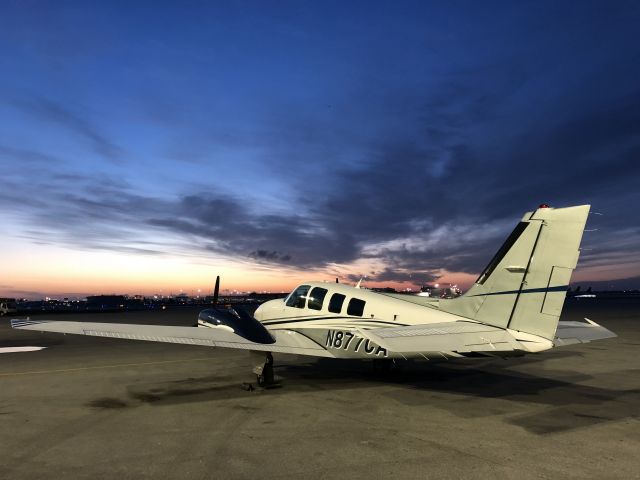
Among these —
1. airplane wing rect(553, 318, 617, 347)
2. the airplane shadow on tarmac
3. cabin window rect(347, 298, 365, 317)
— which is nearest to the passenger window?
cabin window rect(347, 298, 365, 317)

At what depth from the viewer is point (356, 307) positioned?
11.6 metres

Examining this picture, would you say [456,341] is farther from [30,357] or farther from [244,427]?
[30,357]

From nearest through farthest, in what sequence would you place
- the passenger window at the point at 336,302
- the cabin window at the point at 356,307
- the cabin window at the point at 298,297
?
1. the cabin window at the point at 356,307
2. the passenger window at the point at 336,302
3. the cabin window at the point at 298,297

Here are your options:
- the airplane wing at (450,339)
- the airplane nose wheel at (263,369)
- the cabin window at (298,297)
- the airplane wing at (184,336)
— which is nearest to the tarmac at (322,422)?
the airplane nose wheel at (263,369)

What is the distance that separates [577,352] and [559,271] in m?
11.9

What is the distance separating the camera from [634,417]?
8531mm

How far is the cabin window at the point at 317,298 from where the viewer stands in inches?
488

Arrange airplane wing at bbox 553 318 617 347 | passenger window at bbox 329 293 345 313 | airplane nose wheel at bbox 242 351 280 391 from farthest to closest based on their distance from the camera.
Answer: passenger window at bbox 329 293 345 313
airplane nose wheel at bbox 242 351 280 391
airplane wing at bbox 553 318 617 347

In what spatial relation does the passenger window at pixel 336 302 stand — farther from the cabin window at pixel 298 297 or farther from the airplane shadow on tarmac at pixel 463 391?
the airplane shadow on tarmac at pixel 463 391

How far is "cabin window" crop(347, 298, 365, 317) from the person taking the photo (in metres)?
11.5

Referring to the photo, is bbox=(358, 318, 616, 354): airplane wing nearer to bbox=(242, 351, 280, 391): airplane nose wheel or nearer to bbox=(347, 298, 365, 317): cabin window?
bbox=(347, 298, 365, 317): cabin window

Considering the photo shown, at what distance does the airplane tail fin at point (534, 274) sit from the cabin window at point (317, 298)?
4.20 meters

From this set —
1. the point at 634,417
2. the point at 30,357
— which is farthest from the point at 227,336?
the point at 30,357

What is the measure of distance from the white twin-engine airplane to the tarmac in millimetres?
1240
